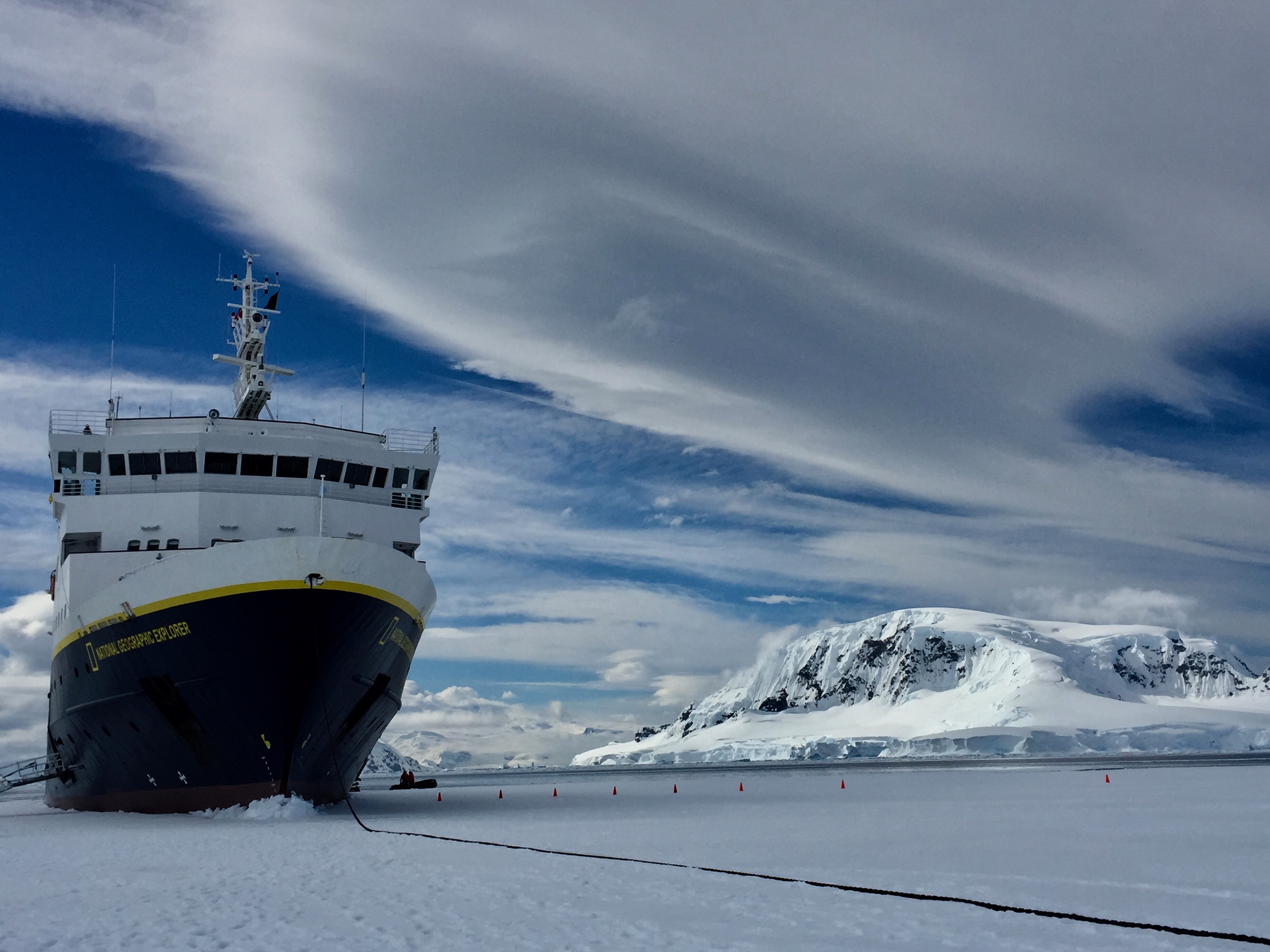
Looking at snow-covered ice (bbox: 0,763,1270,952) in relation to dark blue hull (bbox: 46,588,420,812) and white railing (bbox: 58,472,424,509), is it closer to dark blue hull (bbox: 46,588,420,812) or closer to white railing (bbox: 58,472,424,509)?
dark blue hull (bbox: 46,588,420,812)

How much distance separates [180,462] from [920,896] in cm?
2500

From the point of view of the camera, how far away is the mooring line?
385 inches

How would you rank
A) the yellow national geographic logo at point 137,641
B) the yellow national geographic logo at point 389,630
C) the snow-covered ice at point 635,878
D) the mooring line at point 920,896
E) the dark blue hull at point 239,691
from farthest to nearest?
the yellow national geographic logo at point 389,630 → the yellow national geographic logo at point 137,641 → the dark blue hull at point 239,691 → the snow-covered ice at point 635,878 → the mooring line at point 920,896

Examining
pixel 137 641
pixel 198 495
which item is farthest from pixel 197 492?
pixel 137 641

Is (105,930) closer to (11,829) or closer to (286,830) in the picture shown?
(286,830)

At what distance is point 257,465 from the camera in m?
30.3

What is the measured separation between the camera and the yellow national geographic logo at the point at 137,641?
24.6 meters

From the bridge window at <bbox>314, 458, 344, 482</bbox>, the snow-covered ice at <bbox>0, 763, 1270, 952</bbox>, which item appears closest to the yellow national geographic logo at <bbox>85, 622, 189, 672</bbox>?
the snow-covered ice at <bbox>0, 763, 1270, 952</bbox>

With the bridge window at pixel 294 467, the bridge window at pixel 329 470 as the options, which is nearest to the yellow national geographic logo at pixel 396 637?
the bridge window at pixel 329 470

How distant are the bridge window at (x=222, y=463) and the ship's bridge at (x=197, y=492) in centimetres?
2

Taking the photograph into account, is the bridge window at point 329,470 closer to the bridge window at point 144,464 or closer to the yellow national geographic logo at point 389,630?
the bridge window at point 144,464

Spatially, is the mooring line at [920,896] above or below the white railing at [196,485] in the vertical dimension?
below

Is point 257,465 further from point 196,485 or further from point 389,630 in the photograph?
point 389,630

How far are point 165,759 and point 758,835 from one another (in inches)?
615
